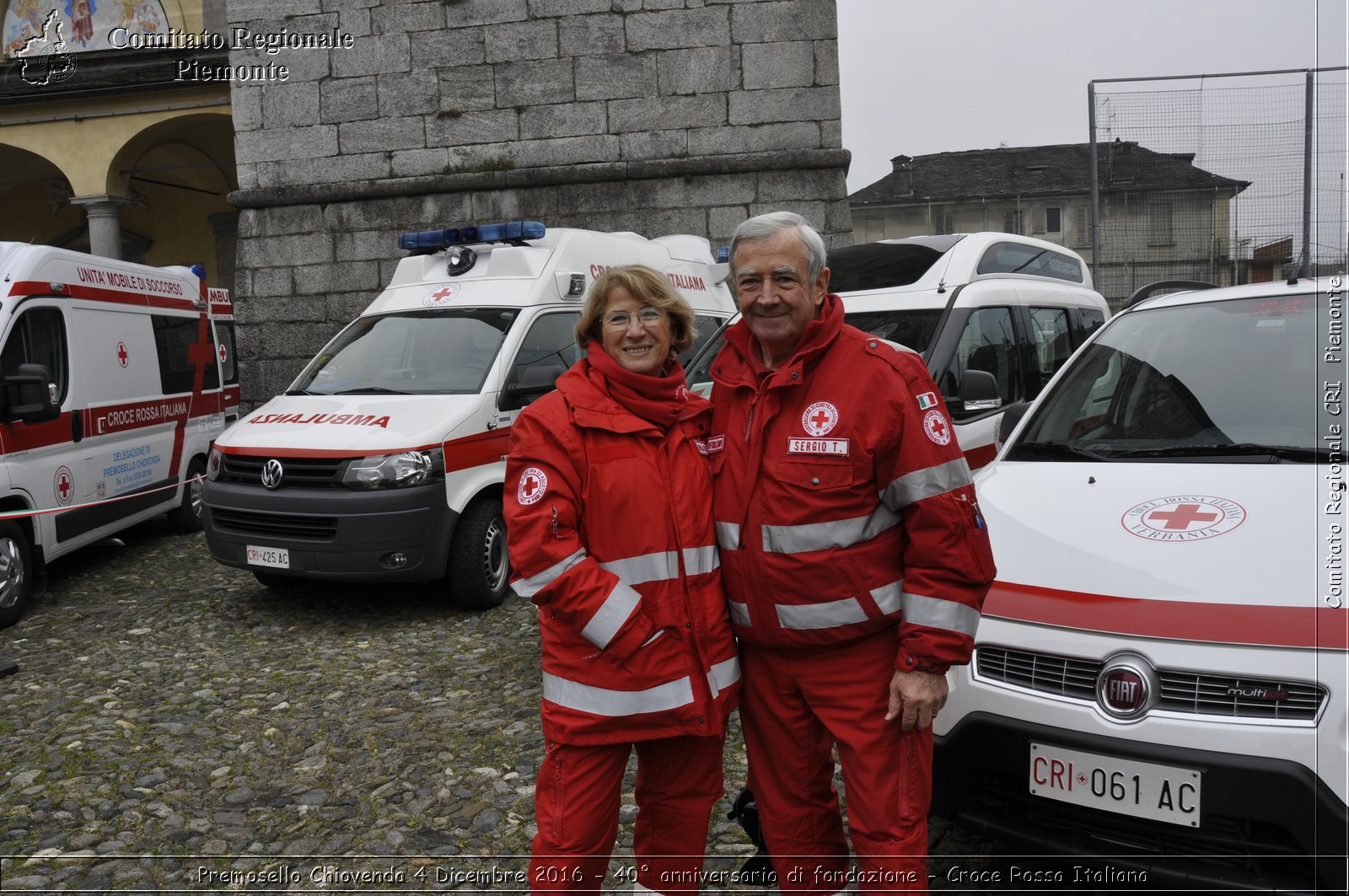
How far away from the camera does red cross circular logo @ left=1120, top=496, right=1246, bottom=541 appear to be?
2732mm

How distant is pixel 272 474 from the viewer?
233 inches

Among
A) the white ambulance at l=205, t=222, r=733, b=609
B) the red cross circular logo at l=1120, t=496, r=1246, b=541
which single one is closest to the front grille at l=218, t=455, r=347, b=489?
the white ambulance at l=205, t=222, r=733, b=609

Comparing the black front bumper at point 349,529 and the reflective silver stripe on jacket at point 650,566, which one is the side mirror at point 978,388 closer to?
the reflective silver stripe on jacket at point 650,566

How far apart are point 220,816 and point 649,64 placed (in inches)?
355

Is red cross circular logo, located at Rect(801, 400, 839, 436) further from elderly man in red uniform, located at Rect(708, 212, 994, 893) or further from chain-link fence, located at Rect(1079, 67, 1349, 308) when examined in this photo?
chain-link fence, located at Rect(1079, 67, 1349, 308)

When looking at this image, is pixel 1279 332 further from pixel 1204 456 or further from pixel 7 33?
pixel 7 33

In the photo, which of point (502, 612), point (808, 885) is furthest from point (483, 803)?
point (502, 612)

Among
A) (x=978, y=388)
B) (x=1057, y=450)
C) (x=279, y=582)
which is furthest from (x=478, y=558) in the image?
(x=1057, y=450)

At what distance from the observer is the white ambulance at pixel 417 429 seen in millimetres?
5758

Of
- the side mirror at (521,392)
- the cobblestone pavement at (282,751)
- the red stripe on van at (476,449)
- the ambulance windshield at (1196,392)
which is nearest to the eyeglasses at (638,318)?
the ambulance windshield at (1196,392)

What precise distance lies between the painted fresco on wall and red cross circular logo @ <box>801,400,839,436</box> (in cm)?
1767

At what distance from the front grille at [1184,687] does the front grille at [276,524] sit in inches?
165

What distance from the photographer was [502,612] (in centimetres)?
625

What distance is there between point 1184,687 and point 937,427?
928mm
